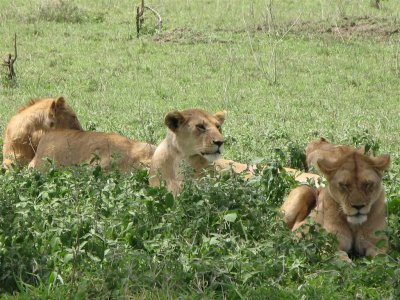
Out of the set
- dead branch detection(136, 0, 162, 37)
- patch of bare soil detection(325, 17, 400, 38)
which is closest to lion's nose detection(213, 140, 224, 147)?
dead branch detection(136, 0, 162, 37)

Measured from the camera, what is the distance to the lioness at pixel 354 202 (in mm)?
6012

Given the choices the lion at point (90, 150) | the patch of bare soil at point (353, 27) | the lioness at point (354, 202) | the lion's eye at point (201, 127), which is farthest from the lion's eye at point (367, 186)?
the patch of bare soil at point (353, 27)

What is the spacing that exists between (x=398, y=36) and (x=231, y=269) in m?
10.8

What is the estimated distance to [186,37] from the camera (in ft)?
51.4

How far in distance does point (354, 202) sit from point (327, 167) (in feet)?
1.03

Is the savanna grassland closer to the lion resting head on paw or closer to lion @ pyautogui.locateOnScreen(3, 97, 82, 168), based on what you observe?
the lion resting head on paw

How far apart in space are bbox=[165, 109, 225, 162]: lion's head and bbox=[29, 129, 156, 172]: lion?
72 cm

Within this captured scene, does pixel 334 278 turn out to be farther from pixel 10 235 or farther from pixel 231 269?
pixel 10 235

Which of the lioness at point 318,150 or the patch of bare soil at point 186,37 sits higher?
the lioness at point 318,150

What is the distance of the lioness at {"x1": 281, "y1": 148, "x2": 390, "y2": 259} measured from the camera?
6.01 meters

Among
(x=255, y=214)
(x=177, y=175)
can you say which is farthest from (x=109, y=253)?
(x=177, y=175)

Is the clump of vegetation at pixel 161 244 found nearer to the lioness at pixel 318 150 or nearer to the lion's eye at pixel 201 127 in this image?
the lioness at pixel 318 150

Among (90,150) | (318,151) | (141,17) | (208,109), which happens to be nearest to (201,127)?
(318,151)

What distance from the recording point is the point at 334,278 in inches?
218
